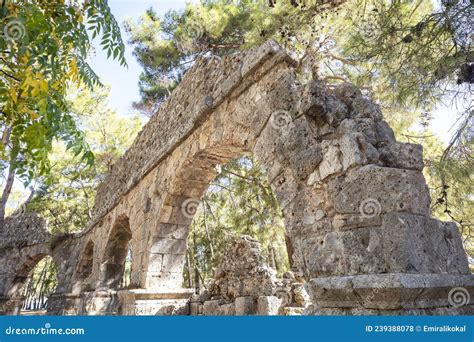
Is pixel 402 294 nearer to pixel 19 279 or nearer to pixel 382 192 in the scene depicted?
pixel 382 192

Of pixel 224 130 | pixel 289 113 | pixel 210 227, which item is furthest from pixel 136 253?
pixel 210 227

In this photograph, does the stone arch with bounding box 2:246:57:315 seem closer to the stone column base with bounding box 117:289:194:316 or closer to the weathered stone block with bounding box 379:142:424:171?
the stone column base with bounding box 117:289:194:316

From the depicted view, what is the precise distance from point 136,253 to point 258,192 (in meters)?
3.12

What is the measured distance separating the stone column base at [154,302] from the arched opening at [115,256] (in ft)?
8.67

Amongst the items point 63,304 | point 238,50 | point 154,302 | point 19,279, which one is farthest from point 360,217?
point 19,279

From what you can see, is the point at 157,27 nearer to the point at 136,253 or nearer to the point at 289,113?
the point at 136,253

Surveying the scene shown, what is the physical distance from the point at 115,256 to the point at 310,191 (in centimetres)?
685

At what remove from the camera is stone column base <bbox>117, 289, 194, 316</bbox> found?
500cm

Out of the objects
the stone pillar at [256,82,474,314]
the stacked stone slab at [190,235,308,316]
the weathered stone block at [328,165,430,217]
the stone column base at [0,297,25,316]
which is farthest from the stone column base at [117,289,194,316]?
the stone column base at [0,297,25,316]

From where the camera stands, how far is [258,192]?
307 inches

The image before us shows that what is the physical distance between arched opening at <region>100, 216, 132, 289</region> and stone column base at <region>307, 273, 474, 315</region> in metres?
6.48

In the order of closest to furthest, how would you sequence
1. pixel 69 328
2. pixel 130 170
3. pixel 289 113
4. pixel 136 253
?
pixel 69 328 → pixel 289 113 → pixel 136 253 → pixel 130 170

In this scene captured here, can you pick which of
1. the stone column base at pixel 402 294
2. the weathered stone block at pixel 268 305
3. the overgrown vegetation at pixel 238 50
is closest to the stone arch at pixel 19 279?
the overgrown vegetation at pixel 238 50

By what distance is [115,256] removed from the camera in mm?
8148
